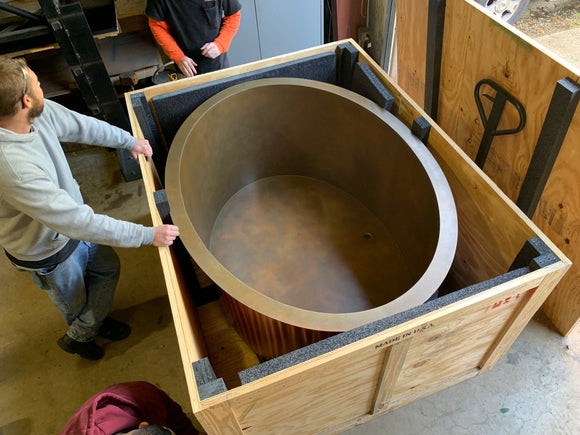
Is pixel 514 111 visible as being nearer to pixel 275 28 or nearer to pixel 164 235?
pixel 164 235

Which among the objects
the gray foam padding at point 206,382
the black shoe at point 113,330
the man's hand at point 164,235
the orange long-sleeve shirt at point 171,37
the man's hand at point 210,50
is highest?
the orange long-sleeve shirt at point 171,37

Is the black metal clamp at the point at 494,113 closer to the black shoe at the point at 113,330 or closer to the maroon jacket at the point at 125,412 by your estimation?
the maroon jacket at the point at 125,412

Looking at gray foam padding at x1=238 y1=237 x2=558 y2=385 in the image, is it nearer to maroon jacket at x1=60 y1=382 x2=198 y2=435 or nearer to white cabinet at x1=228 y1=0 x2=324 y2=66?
maroon jacket at x1=60 y1=382 x2=198 y2=435

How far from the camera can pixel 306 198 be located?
2180 millimetres

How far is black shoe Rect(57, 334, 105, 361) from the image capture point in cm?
184

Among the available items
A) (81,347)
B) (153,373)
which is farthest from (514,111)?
(81,347)

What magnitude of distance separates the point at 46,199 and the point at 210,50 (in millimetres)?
1435

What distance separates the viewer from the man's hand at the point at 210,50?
2.33m

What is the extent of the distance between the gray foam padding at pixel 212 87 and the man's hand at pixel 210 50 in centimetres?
46

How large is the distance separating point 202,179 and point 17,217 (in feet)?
2.46

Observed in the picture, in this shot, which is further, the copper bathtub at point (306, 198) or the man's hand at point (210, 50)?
the man's hand at point (210, 50)

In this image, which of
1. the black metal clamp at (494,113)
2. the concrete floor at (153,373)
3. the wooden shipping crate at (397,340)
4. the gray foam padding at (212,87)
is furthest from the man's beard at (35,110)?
the black metal clamp at (494,113)

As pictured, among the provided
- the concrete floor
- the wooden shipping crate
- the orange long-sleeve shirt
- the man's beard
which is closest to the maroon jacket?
the wooden shipping crate

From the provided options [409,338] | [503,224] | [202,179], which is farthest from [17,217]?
[503,224]
